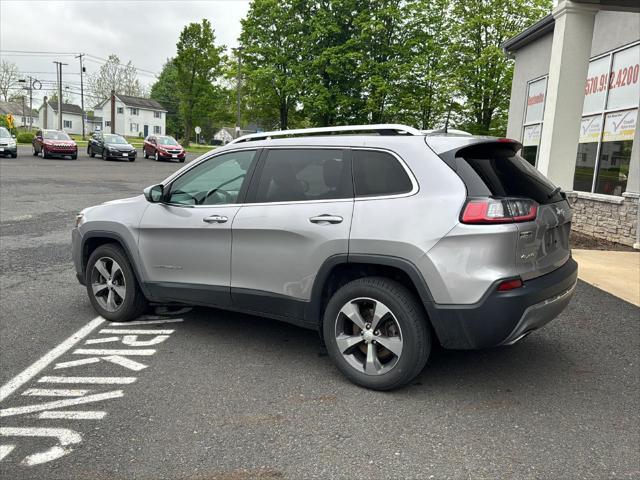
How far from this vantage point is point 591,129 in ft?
39.2

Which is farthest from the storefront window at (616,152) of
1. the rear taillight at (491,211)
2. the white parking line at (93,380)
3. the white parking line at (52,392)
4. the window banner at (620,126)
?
the white parking line at (52,392)

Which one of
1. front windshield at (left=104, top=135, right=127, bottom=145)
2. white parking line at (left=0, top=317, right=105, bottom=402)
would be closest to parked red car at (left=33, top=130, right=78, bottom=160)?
front windshield at (left=104, top=135, right=127, bottom=145)

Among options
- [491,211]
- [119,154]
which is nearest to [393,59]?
[119,154]

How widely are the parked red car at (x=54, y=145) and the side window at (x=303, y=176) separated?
1176 inches

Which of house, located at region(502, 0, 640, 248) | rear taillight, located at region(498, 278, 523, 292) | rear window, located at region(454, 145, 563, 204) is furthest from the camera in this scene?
house, located at region(502, 0, 640, 248)

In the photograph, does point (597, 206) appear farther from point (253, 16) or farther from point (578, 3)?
point (253, 16)

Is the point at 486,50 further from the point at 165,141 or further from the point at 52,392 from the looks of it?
the point at 52,392

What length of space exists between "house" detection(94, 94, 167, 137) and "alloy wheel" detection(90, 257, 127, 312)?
3375 inches

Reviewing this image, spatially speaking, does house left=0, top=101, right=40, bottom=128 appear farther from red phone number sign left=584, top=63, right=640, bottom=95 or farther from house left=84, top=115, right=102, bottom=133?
red phone number sign left=584, top=63, right=640, bottom=95

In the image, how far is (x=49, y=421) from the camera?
3.23 m

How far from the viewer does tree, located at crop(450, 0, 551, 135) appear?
30266mm

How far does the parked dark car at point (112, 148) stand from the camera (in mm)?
32719

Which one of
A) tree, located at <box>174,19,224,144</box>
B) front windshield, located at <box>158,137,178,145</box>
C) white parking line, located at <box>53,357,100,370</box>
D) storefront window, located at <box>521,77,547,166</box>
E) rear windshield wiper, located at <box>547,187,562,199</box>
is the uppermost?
tree, located at <box>174,19,224,144</box>

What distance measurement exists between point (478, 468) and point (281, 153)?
262 cm
